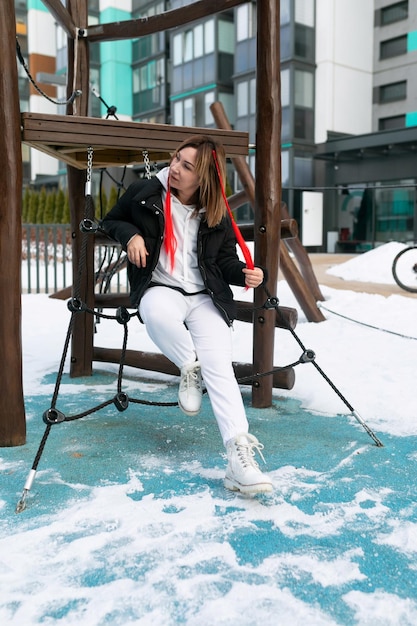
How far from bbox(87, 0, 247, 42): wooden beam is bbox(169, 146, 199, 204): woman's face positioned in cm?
136

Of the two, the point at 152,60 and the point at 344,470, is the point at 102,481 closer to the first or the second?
the point at 344,470

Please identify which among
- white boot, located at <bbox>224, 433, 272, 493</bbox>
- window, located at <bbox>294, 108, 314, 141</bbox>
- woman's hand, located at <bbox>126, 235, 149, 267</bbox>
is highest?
window, located at <bbox>294, 108, 314, 141</bbox>

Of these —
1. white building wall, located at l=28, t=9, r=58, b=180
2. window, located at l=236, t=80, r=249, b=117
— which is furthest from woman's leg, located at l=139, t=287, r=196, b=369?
white building wall, located at l=28, t=9, r=58, b=180

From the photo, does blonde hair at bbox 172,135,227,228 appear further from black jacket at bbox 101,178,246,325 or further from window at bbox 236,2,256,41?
window at bbox 236,2,256,41

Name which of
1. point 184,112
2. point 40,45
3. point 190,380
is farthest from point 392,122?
point 190,380

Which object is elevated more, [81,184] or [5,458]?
[81,184]

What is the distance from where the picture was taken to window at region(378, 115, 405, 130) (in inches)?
871

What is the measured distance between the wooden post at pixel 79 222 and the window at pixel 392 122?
63.8ft

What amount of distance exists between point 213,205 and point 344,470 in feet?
3.99

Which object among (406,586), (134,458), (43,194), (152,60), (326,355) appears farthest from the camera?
(152,60)

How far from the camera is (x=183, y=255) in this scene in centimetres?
287

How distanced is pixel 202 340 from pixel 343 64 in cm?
2126

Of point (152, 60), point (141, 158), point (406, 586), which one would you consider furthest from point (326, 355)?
point (152, 60)

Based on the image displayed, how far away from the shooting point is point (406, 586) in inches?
67.9
